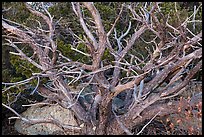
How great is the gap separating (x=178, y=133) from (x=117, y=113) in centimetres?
76

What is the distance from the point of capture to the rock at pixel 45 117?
4402mm

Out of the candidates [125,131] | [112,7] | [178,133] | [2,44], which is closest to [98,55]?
[125,131]

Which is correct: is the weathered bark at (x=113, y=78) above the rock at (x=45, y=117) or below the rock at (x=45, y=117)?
above

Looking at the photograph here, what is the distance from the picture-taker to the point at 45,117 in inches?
176

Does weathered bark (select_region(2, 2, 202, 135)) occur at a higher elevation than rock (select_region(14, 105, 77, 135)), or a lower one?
higher

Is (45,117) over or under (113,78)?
under

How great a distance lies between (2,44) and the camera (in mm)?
4320

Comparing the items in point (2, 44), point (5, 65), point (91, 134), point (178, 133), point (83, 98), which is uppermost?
point (2, 44)

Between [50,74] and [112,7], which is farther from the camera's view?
[112,7]

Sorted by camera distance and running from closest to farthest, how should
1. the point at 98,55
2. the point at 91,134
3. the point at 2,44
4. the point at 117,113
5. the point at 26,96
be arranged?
the point at 98,55
the point at 91,134
the point at 117,113
the point at 2,44
the point at 26,96

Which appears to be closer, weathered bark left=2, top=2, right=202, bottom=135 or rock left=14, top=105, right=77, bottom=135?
weathered bark left=2, top=2, right=202, bottom=135

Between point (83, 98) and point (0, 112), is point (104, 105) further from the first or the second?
point (0, 112)

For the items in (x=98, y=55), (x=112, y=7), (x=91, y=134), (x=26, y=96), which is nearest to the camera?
(x=98, y=55)

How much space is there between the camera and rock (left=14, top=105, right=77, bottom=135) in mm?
4402
